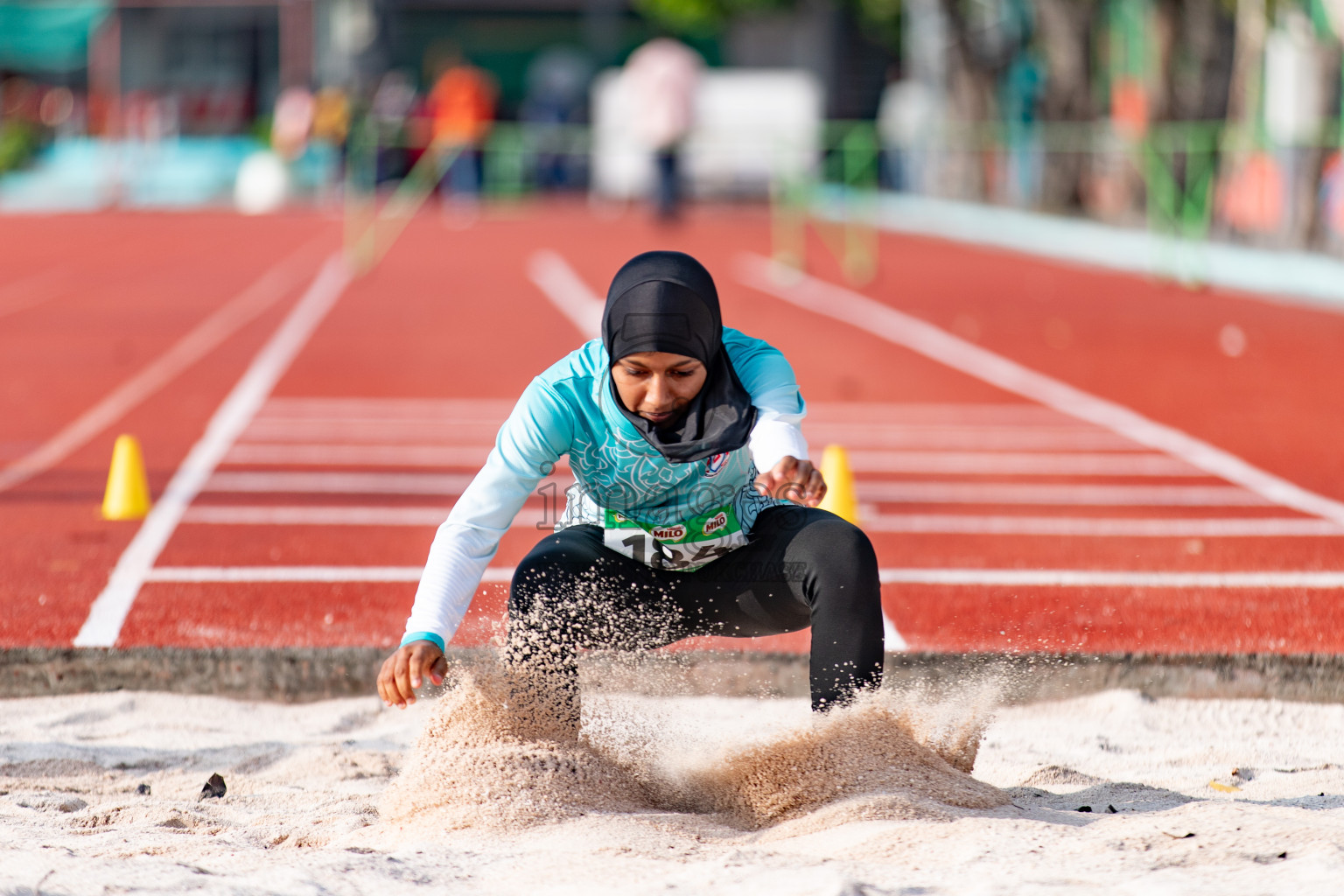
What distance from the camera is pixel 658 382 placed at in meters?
3.66

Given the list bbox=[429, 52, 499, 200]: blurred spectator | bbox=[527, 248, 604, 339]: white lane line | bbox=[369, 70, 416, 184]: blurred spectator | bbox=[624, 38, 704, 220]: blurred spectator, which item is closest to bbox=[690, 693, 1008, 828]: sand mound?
bbox=[527, 248, 604, 339]: white lane line

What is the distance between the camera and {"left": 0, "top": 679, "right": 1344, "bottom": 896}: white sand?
321cm

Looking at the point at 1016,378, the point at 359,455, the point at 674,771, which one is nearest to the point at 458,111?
the point at 1016,378

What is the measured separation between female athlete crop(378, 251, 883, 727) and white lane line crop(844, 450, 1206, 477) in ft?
15.8

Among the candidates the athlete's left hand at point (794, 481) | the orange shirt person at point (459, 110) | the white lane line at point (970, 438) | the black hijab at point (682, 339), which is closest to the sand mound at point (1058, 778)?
the athlete's left hand at point (794, 481)

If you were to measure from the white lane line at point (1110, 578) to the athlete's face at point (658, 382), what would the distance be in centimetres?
274

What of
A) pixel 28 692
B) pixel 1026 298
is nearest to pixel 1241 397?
pixel 1026 298

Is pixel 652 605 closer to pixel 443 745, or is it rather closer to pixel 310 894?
pixel 443 745

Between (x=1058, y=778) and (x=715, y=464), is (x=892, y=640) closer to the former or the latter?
(x=1058, y=778)

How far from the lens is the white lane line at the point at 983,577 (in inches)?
246

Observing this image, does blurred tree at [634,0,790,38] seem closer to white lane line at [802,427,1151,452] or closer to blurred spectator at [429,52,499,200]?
blurred spectator at [429,52,499,200]

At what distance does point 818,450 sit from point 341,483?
262 cm

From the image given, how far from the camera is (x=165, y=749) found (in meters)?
4.61

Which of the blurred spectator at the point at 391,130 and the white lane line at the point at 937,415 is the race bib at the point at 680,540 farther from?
the blurred spectator at the point at 391,130
